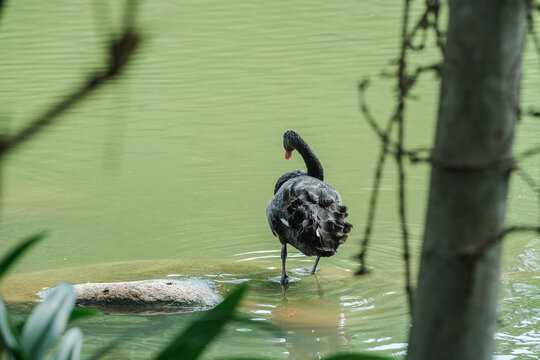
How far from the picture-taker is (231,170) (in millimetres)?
7824

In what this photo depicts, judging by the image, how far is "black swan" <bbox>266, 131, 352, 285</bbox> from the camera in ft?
16.3

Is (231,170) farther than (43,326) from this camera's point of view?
Yes

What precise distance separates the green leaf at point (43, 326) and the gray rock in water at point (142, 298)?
2.91 metres

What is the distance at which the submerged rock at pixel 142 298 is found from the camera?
4.73m

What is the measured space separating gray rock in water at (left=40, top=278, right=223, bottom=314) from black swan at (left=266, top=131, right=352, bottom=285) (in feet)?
2.42

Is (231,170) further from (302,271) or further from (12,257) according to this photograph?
(12,257)

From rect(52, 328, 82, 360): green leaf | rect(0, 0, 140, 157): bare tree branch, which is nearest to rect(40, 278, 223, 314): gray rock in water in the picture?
rect(52, 328, 82, 360): green leaf

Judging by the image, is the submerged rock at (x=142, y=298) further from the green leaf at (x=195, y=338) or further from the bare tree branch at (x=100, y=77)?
the bare tree branch at (x=100, y=77)

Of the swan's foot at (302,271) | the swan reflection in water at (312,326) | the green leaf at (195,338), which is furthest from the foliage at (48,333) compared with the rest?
the swan's foot at (302,271)

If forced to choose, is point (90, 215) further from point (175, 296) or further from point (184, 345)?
point (184, 345)

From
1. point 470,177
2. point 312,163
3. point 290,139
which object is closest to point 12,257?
point 470,177

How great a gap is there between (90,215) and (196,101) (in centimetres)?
397

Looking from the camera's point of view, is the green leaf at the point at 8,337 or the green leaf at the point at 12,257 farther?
the green leaf at the point at 12,257

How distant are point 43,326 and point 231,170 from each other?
606 centimetres
